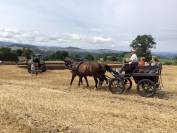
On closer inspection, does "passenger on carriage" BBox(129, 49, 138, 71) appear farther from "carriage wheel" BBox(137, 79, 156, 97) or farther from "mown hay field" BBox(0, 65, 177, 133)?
"mown hay field" BBox(0, 65, 177, 133)

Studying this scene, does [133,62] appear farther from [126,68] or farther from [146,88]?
[146,88]

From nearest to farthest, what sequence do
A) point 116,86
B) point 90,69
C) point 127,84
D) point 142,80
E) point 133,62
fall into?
point 142,80
point 133,62
point 116,86
point 127,84
point 90,69

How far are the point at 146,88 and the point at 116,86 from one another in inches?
56.4

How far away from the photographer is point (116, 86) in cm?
1666

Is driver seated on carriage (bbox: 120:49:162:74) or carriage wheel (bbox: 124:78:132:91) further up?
driver seated on carriage (bbox: 120:49:162:74)

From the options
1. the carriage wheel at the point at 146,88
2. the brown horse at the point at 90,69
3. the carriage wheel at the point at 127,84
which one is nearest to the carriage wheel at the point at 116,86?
the carriage wheel at the point at 127,84

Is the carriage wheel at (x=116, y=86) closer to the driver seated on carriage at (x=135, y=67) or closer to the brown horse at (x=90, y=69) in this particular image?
the driver seated on carriage at (x=135, y=67)

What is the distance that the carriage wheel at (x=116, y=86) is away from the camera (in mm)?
16531

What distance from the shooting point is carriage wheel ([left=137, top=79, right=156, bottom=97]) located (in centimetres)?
1563

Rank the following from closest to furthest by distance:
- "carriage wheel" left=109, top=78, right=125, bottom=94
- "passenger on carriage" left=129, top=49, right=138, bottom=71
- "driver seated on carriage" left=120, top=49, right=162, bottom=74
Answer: "driver seated on carriage" left=120, top=49, right=162, bottom=74, "passenger on carriage" left=129, top=49, right=138, bottom=71, "carriage wheel" left=109, top=78, right=125, bottom=94

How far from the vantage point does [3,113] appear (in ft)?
37.0

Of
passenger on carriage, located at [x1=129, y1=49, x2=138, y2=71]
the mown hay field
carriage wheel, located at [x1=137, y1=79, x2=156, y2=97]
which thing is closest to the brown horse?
passenger on carriage, located at [x1=129, y1=49, x2=138, y2=71]

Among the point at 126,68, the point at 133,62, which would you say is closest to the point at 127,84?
the point at 126,68

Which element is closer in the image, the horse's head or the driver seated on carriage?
the driver seated on carriage
